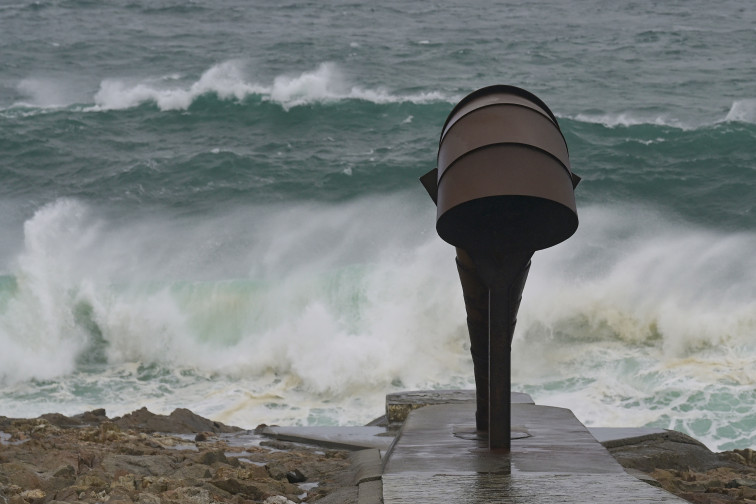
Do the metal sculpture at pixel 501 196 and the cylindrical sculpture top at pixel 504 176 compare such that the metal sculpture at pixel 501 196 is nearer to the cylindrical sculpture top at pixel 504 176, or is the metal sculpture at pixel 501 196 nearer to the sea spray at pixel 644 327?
Answer: the cylindrical sculpture top at pixel 504 176

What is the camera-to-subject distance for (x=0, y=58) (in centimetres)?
2555

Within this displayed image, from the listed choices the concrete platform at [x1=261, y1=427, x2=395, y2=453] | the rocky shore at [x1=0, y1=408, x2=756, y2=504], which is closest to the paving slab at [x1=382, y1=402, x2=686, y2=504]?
the rocky shore at [x1=0, y1=408, x2=756, y2=504]

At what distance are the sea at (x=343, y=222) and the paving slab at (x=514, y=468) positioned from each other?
Answer: 4.41 m

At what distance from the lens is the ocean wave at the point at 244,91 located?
20812 mm

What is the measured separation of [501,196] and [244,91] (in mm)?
18972

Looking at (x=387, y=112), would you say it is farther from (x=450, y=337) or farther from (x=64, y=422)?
(x=64, y=422)

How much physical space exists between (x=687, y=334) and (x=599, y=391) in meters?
2.03

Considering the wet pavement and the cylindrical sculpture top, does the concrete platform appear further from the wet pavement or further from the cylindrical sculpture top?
the cylindrical sculpture top

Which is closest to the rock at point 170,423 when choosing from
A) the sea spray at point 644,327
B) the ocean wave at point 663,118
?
the sea spray at point 644,327

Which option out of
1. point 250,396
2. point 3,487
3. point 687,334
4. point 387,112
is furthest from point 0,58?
point 3,487

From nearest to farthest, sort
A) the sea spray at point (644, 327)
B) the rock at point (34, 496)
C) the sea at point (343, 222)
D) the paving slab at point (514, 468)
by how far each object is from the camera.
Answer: the paving slab at point (514, 468) → the rock at point (34, 496) → the sea spray at point (644, 327) → the sea at point (343, 222)

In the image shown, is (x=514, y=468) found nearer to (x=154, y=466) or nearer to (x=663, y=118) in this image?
(x=154, y=466)

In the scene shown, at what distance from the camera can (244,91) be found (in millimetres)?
21516

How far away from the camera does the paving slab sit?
2875mm
